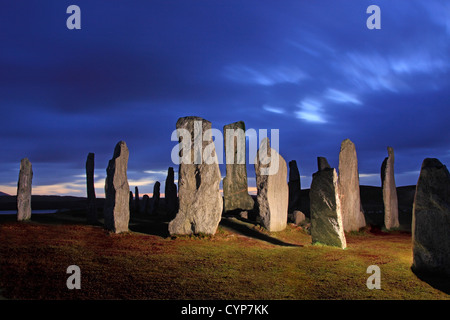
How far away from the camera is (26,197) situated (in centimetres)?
1880

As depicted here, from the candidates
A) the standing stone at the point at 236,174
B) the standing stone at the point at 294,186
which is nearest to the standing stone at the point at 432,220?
the standing stone at the point at 236,174

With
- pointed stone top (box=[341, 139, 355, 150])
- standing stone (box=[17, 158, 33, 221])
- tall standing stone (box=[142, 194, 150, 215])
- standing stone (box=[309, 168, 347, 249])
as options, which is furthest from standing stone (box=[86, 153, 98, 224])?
pointed stone top (box=[341, 139, 355, 150])

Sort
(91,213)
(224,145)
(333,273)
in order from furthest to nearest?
(224,145), (91,213), (333,273)

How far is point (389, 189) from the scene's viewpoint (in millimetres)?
18469

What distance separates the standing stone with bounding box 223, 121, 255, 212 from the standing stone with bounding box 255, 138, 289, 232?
5.56 metres

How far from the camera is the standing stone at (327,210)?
1233cm

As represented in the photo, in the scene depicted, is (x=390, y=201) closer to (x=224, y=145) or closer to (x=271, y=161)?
(x=271, y=161)

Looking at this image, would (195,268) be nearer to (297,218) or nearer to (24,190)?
(297,218)

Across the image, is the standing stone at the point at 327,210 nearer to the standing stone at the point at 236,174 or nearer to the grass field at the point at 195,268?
the grass field at the point at 195,268

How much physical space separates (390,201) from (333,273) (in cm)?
1157

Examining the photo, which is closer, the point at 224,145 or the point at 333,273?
the point at 333,273

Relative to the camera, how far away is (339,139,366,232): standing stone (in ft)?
59.0
